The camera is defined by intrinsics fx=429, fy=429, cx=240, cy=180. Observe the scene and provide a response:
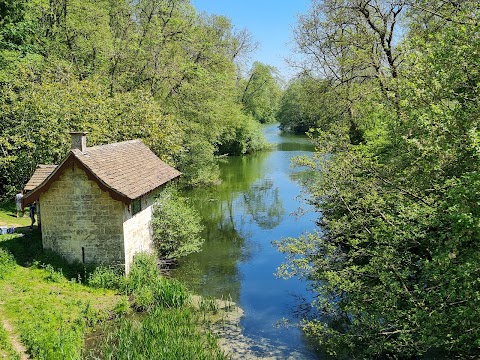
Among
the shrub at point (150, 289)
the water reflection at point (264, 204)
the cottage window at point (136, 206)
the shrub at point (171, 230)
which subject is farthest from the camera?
the water reflection at point (264, 204)

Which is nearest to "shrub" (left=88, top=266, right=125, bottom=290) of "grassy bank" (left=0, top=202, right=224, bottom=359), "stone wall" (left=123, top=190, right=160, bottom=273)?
"grassy bank" (left=0, top=202, right=224, bottom=359)

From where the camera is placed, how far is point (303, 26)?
2034cm

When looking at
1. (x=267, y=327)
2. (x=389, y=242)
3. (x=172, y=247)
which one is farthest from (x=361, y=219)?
(x=172, y=247)

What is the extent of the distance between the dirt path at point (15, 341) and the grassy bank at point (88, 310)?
0.15 feet

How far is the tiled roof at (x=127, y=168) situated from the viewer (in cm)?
1464

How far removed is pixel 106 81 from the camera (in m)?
29.1

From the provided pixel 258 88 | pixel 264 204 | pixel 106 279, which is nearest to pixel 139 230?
pixel 106 279

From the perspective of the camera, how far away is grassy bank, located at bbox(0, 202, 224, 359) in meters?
10.5

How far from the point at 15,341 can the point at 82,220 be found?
203 inches

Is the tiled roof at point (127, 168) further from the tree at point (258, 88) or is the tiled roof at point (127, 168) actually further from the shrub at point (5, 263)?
the tree at point (258, 88)

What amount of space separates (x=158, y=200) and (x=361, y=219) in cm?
1016

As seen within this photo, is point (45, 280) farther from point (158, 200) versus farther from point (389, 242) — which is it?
point (389, 242)

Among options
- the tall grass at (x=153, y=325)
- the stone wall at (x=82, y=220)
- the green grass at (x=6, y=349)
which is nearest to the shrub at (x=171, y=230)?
the tall grass at (x=153, y=325)

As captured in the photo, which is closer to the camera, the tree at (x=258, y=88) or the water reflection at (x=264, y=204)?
the water reflection at (x=264, y=204)
